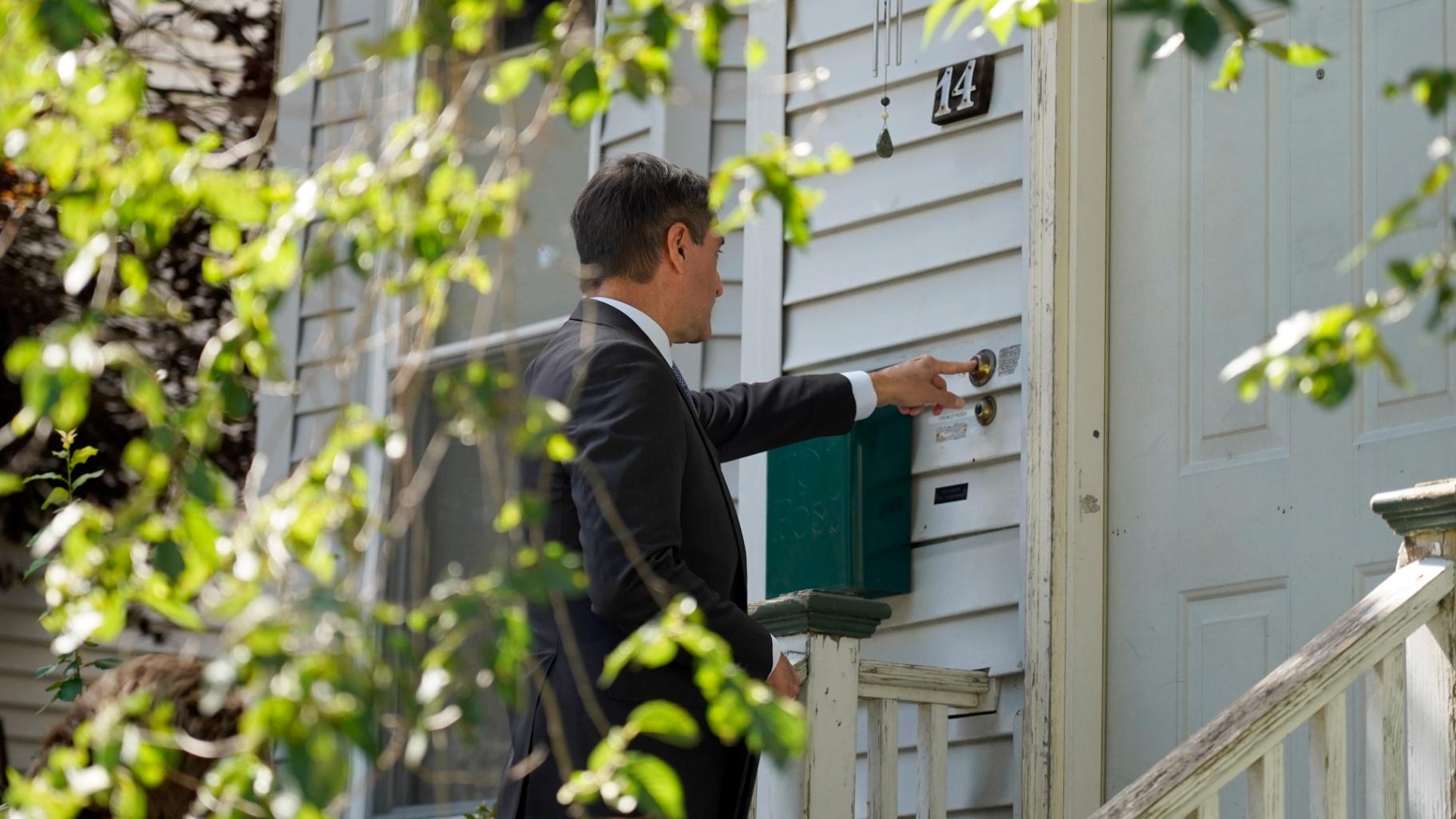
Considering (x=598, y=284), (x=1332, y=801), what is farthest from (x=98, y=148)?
(x=1332, y=801)

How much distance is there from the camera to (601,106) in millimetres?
1750

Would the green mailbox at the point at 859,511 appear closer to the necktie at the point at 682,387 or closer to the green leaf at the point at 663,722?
the necktie at the point at 682,387

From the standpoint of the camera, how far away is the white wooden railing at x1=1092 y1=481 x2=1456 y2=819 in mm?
2771

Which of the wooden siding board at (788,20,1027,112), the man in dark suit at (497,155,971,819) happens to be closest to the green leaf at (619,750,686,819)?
the man in dark suit at (497,155,971,819)

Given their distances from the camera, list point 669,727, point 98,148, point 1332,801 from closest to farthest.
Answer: point 669,727, point 98,148, point 1332,801

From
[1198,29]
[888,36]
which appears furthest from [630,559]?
[888,36]

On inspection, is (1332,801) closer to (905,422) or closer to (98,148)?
(905,422)

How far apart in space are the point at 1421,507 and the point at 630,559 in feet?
4.04

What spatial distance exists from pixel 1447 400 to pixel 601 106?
2313 millimetres

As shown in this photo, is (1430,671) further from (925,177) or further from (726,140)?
(726,140)

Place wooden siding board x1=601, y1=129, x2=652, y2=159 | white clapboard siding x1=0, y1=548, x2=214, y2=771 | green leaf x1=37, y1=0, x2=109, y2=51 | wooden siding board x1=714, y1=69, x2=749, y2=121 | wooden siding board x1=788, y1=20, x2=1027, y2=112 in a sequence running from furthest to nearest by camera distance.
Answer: white clapboard siding x1=0, y1=548, x2=214, y2=771 < wooden siding board x1=601, y1=129, x2=652, y2=159 < wooden siding board x1=714, y1=69, x2=749, y2=121 < wooden siding board x1=788, y1=20, x2=1027, y2=112 < green leaf x1=37, y1=0, x2=109, y2=51

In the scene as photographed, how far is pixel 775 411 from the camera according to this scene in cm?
390

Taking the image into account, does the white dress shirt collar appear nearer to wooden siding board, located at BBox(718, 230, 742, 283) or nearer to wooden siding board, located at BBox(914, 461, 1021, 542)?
wooden siding board, located at BBox(914, 461, 1021, 542)

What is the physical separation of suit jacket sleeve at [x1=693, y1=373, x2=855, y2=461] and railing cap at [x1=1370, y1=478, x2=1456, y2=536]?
129cm
